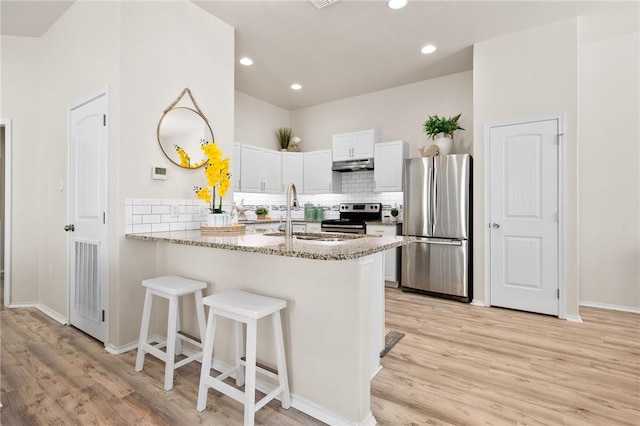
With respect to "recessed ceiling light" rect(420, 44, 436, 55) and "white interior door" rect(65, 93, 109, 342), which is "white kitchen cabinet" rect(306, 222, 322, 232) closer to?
"recessed ceiling light" rect(420, 44, 436, 55)

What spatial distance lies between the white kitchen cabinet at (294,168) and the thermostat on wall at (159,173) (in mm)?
3042

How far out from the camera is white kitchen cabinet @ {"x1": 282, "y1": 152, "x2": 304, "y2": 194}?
5.65 meters

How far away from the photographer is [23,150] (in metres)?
3.47

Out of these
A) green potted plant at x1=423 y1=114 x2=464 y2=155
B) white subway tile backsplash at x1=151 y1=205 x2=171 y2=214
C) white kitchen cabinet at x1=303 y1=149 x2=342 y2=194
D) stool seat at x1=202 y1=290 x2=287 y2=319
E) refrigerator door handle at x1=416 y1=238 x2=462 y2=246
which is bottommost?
stool seat at x1=202 y1=290 x2=287 y2=319

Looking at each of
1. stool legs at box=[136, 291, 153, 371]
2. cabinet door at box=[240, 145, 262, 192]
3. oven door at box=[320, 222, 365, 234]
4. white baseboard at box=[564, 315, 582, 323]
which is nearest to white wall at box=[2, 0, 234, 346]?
stool legs at box=[136, 291, 153, 371]

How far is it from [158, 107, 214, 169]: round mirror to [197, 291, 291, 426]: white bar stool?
1.52m

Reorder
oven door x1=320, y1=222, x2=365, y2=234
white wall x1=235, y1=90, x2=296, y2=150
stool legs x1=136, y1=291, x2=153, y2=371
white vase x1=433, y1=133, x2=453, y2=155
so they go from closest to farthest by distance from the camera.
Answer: stool legs x1=136, y1=291, x2=153, y2=371, white vase x1=433, y1=133, x2=453, y2=155, oven door x1=320, y1=222, x2=365, y2=234, white wall x1=235, y1=90, x2=296, y2=150

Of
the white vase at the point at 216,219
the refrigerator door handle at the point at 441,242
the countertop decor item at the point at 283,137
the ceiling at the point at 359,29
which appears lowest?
the refrigerator door handle at the point at 441,242

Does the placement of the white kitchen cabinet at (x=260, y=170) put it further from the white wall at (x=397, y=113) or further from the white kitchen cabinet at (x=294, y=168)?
the white wall at (x=397, y=113)

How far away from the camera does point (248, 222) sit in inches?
191

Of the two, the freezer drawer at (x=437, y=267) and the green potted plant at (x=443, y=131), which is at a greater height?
the green potted plant at (x=443, y=131)

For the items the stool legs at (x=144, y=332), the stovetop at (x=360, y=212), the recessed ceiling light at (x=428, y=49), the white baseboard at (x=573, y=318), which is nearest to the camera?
the stool legs at (x=144, y=332)

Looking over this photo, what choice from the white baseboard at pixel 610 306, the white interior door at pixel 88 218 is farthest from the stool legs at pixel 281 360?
the white baseboard at pixel 610 306

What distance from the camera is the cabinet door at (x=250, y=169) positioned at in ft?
16.2
